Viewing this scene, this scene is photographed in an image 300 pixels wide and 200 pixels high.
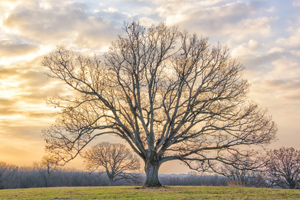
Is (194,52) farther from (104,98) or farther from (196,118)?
(104,98)

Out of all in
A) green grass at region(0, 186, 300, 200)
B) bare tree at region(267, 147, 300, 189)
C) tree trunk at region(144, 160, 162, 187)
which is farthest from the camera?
bare tree at region(267, 147, 300, 189)

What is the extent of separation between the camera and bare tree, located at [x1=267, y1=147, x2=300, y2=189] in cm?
4578

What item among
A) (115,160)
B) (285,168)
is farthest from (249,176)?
(115,160)

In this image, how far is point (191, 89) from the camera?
2538 centimetres

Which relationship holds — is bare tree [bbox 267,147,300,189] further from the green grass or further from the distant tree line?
the green grass

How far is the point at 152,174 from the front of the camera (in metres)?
23.1

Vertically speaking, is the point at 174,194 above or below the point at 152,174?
below

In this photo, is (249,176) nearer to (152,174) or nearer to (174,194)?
(152,174)

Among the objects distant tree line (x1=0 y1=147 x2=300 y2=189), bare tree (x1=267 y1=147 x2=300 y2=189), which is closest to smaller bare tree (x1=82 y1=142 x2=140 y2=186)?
distant tree line (x1=0 y1=147 x2=300 y2=189)

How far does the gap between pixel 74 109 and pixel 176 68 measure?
9.91 m

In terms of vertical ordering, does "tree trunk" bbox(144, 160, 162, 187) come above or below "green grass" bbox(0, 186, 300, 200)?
above

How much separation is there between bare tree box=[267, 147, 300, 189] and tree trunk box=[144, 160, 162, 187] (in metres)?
29.2

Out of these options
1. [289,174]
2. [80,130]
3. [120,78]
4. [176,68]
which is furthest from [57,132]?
[289,174]

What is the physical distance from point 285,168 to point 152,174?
3376 centimetres
